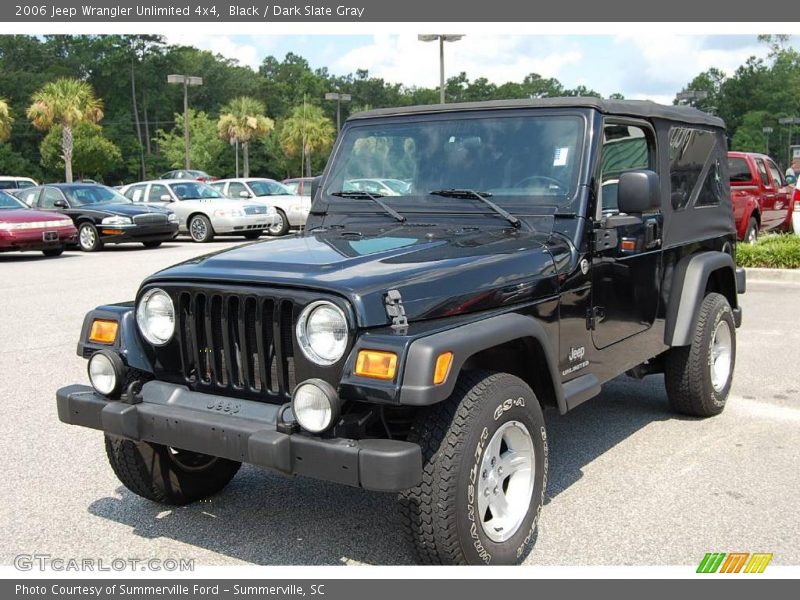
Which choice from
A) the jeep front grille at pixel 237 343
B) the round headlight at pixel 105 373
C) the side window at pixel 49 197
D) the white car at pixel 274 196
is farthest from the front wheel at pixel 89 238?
the jeep front grille at pixel 237 343

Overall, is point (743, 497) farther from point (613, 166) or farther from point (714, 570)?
point (613, 166)

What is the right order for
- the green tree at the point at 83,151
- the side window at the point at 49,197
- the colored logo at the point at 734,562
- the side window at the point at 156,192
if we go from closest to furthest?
1. the colored logo at the point at 734,562
2. the side window at the point at 49,197
3. the side window at the point at 156,192
4. the green tree at the point at 83,151

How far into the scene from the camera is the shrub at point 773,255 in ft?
41.3

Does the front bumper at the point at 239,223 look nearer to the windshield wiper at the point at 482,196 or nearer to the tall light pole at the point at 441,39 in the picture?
the tall light pole at the point at 441,39

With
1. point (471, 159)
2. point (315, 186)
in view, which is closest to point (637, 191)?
point (471, 159)

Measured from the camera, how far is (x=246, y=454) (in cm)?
323

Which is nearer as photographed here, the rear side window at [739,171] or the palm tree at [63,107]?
the rear side window at [739,171]

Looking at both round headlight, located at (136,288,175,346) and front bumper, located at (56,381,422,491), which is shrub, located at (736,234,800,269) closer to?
round headlight, located at (136,288,175,346)

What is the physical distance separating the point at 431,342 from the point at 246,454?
0.81 m

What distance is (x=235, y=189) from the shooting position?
22594 millimetres

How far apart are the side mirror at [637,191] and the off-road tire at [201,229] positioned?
17.2 m

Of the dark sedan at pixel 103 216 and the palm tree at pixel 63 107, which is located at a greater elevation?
the palm tree at pixel 63 107

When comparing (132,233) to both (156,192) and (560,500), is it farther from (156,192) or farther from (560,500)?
(560,500)

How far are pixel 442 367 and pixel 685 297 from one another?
2.74 meters
